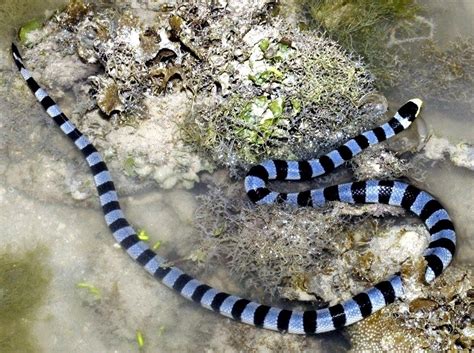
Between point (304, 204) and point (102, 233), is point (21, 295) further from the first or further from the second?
point (304, 204)

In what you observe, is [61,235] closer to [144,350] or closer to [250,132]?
[144,350]

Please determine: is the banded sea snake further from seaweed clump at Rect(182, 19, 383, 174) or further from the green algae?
the green algae

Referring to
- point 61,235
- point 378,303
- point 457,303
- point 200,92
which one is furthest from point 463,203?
point 61,235

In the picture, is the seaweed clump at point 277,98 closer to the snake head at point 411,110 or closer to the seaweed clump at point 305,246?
the snake head at point 411,110

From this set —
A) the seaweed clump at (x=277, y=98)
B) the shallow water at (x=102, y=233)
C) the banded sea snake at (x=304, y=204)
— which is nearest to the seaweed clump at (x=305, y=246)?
the banded sea snake at (x=304, y=204)

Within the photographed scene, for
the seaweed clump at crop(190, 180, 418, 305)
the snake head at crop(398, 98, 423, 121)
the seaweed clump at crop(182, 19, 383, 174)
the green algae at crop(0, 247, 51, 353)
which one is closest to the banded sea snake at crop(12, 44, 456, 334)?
the snake head at crop(398, 98, 423, 121)

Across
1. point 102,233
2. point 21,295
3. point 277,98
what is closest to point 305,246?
point 277,98
